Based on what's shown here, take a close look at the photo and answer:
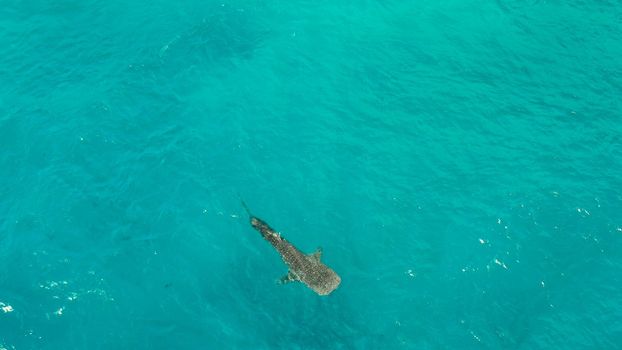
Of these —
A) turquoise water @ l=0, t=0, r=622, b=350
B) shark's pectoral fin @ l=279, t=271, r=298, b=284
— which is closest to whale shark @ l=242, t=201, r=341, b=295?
shark's pectoral fin @ l=279, t=271, r=298, b=284

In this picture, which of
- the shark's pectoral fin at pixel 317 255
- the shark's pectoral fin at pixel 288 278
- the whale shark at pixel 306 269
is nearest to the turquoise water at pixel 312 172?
the shark's pectoral fin at pixel 288 278

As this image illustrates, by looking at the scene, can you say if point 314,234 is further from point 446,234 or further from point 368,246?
point 446,234

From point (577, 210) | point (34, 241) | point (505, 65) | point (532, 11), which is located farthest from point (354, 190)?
point (532, 11)

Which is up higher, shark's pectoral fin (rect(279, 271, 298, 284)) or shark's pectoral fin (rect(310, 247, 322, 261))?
shark's pectoral fin (rect(310, 247, 322, 261))

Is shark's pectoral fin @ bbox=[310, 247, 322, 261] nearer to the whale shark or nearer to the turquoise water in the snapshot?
the whale shark

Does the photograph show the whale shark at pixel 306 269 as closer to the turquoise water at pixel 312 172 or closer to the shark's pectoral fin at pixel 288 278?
the shark's pectoral fin at pixel 288 278
